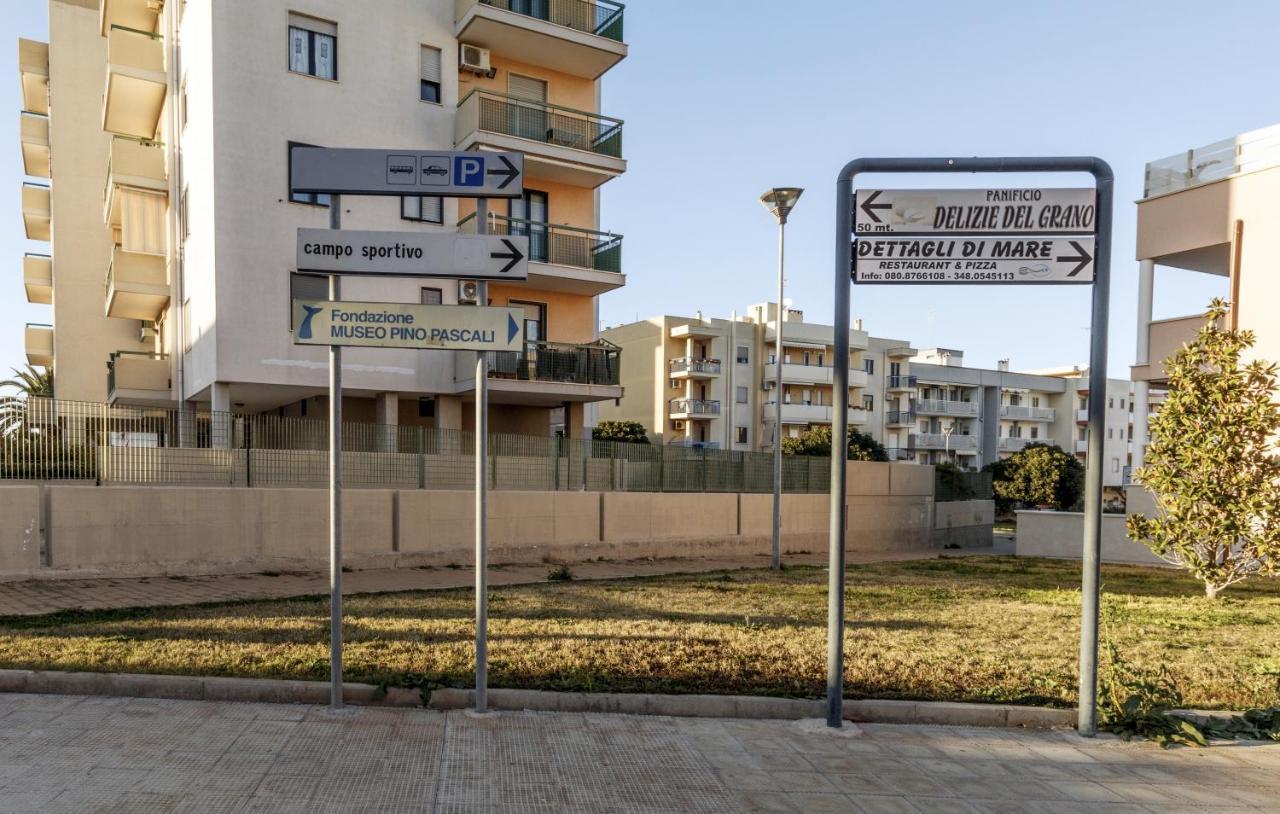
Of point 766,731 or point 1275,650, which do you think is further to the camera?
point 1275,650

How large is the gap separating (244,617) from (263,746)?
4.36 meters

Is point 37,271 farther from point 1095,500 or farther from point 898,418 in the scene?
point 898,418

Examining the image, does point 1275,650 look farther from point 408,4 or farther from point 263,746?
point 408,4

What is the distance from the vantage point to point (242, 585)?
39.4 ft

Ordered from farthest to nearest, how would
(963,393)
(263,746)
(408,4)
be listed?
(963,393) → (408,4) → (263,746)

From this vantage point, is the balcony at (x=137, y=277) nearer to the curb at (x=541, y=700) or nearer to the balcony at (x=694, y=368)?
the curb at (x=541, y=700)

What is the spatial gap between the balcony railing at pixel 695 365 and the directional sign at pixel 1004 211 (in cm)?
5041

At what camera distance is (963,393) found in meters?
73.6

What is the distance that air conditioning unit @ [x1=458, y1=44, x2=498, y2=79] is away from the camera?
21.1 meters

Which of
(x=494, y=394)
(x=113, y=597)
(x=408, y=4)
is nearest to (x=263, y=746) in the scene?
(x=113, y=597)

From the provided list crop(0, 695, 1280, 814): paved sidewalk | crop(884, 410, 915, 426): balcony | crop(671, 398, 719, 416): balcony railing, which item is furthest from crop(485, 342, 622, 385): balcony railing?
crop(884, 410, 915, 426): balcony

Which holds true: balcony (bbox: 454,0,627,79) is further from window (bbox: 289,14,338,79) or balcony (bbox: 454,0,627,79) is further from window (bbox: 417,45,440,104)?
window (bbox: 289,14,338,79)

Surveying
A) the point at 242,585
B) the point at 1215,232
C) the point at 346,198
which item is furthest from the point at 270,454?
the point at 1215,232

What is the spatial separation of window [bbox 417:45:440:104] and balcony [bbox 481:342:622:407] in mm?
6450
